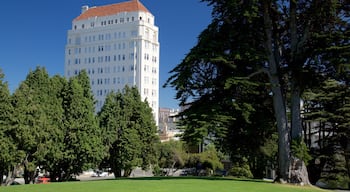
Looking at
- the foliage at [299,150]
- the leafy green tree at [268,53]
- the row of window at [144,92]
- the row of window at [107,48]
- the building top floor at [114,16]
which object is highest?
the building top floor at [114,16]

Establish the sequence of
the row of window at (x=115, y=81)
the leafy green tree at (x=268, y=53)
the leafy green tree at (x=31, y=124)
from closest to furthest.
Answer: the leafy green tree at (x=268, y=53), the leafy green tree at (x=31, y=124), the row of window at (x=115, y=81)

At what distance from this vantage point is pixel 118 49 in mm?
109125

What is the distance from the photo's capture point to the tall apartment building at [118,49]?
106 metres

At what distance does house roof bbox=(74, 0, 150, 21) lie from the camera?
109 m

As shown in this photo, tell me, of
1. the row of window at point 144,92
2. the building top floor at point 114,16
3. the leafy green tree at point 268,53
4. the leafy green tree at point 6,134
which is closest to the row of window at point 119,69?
the row of window at point 144,92

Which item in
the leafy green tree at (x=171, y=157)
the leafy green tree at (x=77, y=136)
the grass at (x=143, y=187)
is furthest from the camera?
the leafy green tree at (x=171, y=157)

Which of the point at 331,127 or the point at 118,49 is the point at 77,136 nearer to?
the point at 331,127

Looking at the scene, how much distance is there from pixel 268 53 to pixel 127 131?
641 inches

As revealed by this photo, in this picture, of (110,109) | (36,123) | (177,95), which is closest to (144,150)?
(110,109)

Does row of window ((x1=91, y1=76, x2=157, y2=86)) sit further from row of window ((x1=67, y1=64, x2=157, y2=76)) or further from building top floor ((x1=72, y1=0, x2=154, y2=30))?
building top floor ((x1=72, y1=0, x2=154, y2=30))

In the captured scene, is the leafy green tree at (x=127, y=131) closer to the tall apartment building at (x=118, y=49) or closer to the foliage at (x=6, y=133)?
the foliage at (x=6, y=133)

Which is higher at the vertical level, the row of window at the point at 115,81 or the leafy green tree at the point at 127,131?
the row of window at the point at 115,81

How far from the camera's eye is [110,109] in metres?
34.9

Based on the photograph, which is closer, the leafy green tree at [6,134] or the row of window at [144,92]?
the leafy green tree at [6,134]
